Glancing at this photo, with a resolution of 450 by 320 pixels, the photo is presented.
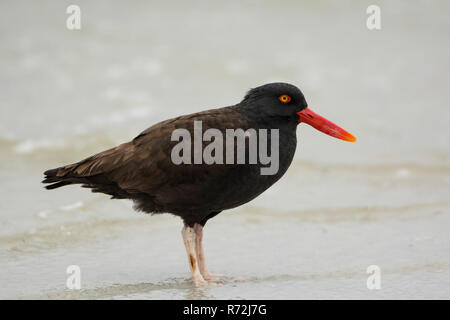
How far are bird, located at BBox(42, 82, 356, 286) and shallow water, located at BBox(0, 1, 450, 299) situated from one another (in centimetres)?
64

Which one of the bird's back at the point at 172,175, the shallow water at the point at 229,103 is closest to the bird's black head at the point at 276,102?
the bird's back at the point at 172,175

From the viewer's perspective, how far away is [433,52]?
15586mm

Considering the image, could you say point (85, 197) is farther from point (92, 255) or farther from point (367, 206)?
point (367, 206)

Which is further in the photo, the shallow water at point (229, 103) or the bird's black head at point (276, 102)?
the shallow water at point (229, 103)

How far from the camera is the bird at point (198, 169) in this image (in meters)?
5.80

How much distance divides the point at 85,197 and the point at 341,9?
1056 cm

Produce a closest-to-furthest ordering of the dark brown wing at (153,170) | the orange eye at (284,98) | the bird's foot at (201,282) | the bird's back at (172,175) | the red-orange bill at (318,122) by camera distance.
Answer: the bird's back at (172,175)
the dark brown wing at (153,170)
the bird's foot at (201,282)
the orange eye at (284,98)
the red-orange bill at (318,122)

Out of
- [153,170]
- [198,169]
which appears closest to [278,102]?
[198,169]

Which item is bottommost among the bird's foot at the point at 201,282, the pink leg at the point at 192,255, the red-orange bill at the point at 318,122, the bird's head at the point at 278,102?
the bird's foot at the point at 201,282

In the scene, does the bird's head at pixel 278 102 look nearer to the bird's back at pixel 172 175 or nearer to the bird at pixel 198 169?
the bird at pixel 198 169

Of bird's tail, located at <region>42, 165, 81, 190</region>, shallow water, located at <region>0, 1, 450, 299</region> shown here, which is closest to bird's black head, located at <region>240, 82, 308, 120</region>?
shallow water, located at <region>0, 1, 450, 299</region>

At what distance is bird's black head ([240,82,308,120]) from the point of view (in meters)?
6.12

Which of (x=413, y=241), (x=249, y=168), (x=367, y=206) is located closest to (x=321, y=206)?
(x=367, y=206)
